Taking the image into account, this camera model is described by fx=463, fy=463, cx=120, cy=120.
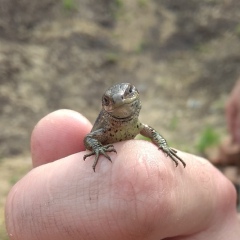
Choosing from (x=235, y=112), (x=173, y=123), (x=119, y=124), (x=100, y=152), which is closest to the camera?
(x=100, y=152)

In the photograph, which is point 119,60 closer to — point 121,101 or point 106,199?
point 121,101

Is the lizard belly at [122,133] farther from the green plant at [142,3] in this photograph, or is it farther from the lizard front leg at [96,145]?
the green plant at [142,3]

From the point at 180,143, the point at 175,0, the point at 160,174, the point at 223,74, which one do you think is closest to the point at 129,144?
the point at 160,174

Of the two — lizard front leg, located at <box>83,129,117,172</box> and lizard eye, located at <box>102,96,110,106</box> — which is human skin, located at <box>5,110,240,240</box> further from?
lizard eye, located at <box>102,96,110,106</box>

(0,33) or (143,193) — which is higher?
(0,33)

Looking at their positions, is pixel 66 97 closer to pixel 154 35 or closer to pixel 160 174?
pixel 154 35


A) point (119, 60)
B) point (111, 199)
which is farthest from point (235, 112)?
point (119, 60)
